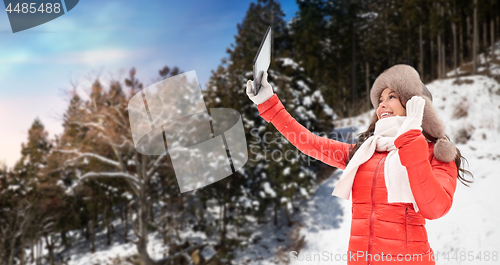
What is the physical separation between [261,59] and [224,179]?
38.7 ft

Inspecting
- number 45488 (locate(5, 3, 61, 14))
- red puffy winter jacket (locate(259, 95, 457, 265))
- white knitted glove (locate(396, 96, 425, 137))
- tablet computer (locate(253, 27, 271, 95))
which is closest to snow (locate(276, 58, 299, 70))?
number 45488 (locate(5, 3, 61, 14))

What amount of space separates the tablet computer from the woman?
5 cm

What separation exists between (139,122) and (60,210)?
1573cm

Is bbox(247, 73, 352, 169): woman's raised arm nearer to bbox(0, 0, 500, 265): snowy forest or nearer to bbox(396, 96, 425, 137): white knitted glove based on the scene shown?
bbox(396, 96, 425, 137): white knitted glove

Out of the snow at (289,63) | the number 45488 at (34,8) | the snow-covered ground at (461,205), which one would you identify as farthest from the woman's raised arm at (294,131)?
the snow at (289,63)

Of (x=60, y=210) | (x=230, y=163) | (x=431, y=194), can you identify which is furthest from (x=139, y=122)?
(x=60, y=210)

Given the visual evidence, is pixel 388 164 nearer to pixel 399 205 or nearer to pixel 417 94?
pixel 399 205

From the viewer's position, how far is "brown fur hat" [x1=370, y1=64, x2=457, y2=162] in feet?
5.01

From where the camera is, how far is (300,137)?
1.88m

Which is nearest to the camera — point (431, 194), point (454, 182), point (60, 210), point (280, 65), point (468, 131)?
point (431, 194)

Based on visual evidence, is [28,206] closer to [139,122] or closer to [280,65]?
[280,65]

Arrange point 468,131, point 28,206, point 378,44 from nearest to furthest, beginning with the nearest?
point 468,131
point 28,206
point 378,44

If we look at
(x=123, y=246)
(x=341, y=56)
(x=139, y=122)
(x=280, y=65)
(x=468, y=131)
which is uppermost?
(x=341, y=56)

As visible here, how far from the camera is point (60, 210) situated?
607 inches
